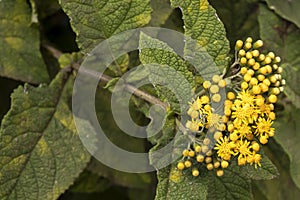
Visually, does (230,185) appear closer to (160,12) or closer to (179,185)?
(179,185)

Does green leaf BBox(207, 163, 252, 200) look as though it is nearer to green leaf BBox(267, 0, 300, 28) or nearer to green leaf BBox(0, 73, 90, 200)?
green leaf BBox(0, 73, 90, 200)

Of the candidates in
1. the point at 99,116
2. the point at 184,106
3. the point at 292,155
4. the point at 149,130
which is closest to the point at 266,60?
the point at 184,106

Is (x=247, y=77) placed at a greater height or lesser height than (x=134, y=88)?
greater

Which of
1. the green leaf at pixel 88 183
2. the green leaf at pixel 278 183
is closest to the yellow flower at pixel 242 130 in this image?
the green leaf at pixel 278 183

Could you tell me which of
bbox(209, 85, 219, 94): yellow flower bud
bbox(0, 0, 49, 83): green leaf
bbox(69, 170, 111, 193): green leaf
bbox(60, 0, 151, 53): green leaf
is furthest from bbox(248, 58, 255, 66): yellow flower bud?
bbox(69, 170, 111, 193): green leaf

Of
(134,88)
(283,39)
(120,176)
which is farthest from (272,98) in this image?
(120,176)

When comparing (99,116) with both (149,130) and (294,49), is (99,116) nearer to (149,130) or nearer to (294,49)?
(149,130)
